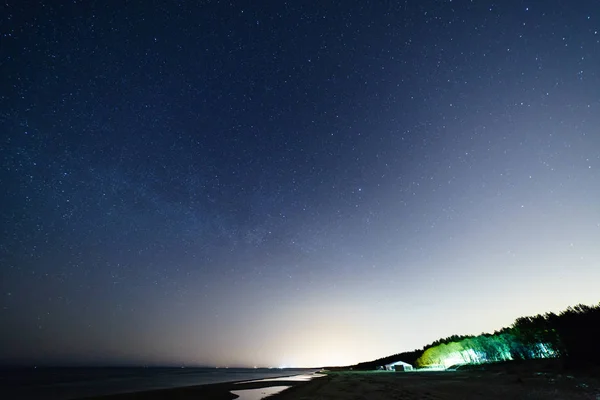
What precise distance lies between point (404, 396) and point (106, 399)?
20057 millimetres

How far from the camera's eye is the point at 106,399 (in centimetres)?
2181

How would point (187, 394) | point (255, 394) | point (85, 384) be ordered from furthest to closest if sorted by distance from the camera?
point (85, 384) → point (187, 394) → point (255, 394)

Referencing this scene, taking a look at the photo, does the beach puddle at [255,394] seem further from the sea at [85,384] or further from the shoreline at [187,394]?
the sea at [85,384]

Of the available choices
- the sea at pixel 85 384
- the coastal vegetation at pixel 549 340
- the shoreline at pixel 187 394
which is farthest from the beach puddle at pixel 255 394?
the coastal vegetation at pixel 549 340

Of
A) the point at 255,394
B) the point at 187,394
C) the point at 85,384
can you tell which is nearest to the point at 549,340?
the point at 255,394

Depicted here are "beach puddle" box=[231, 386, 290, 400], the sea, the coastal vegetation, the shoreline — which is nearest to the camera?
the coastal vegetation

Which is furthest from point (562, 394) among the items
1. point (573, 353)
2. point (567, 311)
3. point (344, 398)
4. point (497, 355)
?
point (497, 355)

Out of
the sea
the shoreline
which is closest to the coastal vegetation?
the shoreline

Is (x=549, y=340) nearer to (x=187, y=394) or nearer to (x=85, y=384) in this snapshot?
(x=187, y=394)

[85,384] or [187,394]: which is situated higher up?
[85,384]

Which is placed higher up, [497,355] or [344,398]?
[497,355]

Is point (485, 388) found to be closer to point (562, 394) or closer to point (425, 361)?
point (562, 394)

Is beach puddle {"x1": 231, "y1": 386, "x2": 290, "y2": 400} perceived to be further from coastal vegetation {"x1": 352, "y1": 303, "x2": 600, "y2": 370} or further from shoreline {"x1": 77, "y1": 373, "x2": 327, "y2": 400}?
coastal vegetation {"x1": 352, "y1": 303, "x2": 600, "y2": 370}

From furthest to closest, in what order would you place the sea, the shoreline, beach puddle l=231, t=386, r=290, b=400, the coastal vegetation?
the sea → the shoreline → beach puddle l=231, t=386, r=290, b=400 → the coastal vegetation
